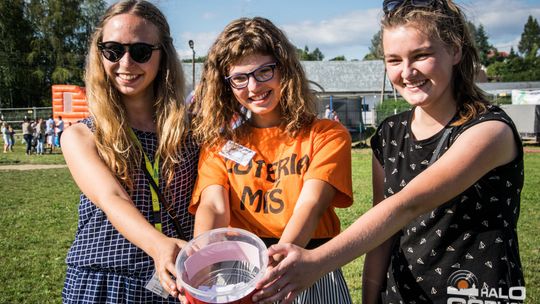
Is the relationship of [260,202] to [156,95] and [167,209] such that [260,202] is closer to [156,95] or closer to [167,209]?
[167,209]

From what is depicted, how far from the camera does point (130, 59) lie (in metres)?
2.37

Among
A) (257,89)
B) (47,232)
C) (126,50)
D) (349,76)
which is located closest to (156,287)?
(257,89)

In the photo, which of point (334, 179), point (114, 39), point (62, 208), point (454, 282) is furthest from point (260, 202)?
point (62, 208)

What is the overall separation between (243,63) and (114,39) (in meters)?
0.66

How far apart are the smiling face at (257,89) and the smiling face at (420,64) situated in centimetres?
58

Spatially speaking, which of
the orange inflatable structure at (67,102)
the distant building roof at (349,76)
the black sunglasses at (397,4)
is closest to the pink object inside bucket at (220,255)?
the black sunglasses at (397,4)

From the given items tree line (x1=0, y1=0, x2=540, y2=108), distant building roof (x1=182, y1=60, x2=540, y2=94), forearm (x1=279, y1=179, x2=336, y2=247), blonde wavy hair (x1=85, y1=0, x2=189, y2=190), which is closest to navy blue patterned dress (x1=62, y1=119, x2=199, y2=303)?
blonde wavy hair (x1=85, y1=0, x2=189, y2=190)

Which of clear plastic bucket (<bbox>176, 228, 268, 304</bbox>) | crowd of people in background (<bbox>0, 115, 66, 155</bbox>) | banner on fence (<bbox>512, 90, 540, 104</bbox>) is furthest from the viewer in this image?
banner on fence (<bbox>512, 90, 540, 104</bbox>)

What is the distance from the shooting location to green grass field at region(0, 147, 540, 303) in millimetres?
5379

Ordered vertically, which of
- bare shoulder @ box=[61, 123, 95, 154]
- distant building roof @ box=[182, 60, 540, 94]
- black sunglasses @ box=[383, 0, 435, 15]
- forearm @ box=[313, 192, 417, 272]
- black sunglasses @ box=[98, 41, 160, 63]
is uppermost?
distant building roof @ box=[182, 60, 540, 94]

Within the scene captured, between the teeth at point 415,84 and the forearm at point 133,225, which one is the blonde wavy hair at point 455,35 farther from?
the forearm at point 133,225

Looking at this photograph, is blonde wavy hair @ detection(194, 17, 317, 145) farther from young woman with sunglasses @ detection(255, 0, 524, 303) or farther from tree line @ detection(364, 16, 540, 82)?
tree line @ detection(364, 16, 540, 82)

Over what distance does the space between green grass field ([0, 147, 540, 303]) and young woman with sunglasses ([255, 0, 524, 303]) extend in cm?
312

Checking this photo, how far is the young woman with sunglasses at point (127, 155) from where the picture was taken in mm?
2240
